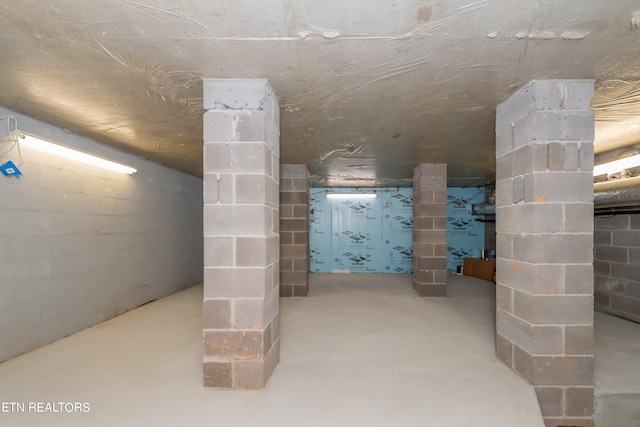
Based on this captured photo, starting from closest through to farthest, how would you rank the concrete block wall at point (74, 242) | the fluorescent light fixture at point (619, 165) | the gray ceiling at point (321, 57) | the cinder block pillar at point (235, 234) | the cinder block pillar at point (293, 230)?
1. the gray ceiling at point (321, 57)
2. the cinder block pillar at point (235, 234)
3. the concrete block wall at point (74, 242)
4. the fluorescent light fixture at point (619, 165)
5. the cinder block pillar at point (293, 230)

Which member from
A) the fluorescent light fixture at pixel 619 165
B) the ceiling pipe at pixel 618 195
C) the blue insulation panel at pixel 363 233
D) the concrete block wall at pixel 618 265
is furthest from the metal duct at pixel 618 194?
the blue insulation panel at pixel 363 233

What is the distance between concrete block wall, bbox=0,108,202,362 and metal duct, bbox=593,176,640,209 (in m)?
5.85

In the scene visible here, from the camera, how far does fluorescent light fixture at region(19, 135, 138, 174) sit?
2.87 m

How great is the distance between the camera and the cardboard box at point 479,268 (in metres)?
6.62

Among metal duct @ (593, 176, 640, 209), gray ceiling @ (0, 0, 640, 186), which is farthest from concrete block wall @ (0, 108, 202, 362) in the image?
metal duct @ (593, 176, 640, 209)

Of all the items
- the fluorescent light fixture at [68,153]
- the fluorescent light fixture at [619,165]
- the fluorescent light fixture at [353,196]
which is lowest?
the fluorescent light fixture at [353,196]

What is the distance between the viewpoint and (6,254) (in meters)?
2.67

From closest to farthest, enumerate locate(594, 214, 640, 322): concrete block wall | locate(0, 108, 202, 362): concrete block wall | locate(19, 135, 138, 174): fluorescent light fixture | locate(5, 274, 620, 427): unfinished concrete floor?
locate(5, 274, 620, 427): unfinished concrete floor < locate(0, 108, 202, 362): concrete block wall < locate(19, 135, 138, 174): fluorescent light fixture < locate(594, 214, 640, 322): concrete block wall

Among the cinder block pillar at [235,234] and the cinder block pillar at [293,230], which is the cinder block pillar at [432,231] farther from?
the cinder block pillar at [235,234]

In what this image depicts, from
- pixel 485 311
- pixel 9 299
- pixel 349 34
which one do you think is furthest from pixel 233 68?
pixel 485 311

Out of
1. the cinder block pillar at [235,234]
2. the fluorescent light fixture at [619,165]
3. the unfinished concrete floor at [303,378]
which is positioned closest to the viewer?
the unfinished concrete floor at [303,378]

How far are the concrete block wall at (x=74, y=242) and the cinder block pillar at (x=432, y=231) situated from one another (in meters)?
4.12

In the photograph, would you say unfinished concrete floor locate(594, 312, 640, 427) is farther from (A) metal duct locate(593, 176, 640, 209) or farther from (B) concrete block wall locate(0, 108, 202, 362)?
(B) concrete block wall locate(0, 108, 202, 362)

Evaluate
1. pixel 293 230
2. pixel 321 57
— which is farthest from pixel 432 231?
pixel 321 57
